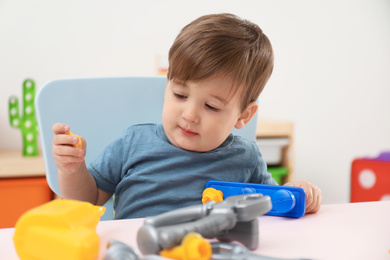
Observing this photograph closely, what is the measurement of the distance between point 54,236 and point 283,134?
5.59ft

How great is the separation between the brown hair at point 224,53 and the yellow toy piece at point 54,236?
0.38 metres

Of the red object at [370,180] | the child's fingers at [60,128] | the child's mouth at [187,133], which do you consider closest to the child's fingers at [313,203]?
the child's mouth at [187,133]

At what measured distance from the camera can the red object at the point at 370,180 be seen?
1904mm

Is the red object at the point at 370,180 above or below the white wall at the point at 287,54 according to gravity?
below

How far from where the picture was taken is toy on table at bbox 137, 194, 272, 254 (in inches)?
12.0

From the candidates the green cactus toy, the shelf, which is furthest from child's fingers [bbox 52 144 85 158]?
the green cactus toy

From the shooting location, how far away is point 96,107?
830mm

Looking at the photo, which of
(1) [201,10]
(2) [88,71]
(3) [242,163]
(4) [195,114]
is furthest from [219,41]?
(1) [201,10]

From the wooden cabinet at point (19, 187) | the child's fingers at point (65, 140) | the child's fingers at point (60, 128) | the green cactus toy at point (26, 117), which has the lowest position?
the wooden cabinet at point (19, 187)

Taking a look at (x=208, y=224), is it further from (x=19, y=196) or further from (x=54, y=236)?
(x=19, y=196)

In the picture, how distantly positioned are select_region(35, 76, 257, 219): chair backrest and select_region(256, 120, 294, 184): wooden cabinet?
3.54 feet

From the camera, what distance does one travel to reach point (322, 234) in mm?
431

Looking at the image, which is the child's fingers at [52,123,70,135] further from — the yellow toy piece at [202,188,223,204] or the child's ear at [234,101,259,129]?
the child's ear at [234,101,259,129]

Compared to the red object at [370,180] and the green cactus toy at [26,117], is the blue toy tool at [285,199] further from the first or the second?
the red object at [370,180]
